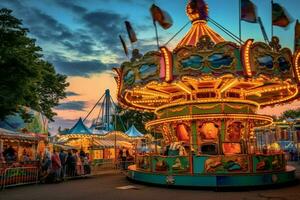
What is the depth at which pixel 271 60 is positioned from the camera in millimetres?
14328

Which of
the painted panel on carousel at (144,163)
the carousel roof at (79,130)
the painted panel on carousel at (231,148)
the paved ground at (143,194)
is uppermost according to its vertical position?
the carousel roof at (79,130)

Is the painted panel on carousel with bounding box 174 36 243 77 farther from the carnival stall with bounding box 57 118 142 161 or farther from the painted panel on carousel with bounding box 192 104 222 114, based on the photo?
the carnival stall with bounding box 57 118 142 161

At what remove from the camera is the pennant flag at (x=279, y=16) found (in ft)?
50.8

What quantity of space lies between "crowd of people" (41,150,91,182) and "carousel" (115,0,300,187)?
→ 11.3 ft

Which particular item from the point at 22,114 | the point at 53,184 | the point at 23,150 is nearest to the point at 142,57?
the point at 53,184

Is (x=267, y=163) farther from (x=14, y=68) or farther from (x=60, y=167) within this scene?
(x=14, y=68)

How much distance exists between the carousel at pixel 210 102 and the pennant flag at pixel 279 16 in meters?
0.93

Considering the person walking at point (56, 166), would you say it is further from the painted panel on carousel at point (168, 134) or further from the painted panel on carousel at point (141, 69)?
the painted panel on carousel at point (168, 134)

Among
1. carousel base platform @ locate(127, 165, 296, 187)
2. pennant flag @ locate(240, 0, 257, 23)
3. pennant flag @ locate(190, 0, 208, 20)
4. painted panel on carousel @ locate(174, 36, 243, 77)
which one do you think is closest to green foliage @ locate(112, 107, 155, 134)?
pennant flag @ locate(190, 0, 208, 20)

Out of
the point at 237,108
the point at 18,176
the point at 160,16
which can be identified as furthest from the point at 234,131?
the point at 18,176

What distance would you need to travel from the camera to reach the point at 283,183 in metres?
14.0

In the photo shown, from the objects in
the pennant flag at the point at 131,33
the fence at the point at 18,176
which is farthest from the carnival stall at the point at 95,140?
the fence at the point at 18,176

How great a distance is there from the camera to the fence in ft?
46.5

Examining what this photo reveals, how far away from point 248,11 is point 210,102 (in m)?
4.45
